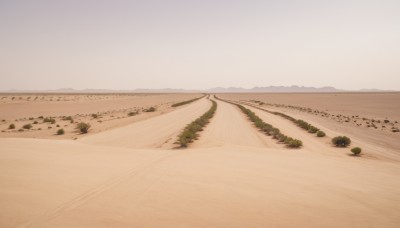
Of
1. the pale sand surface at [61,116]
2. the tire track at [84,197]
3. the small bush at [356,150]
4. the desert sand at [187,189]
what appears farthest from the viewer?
the pale sand surface at [61,116]

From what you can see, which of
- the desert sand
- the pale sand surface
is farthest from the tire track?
the pale sand surface

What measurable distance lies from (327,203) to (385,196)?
1.72 m

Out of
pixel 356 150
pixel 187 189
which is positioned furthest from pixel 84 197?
pixel 356 150

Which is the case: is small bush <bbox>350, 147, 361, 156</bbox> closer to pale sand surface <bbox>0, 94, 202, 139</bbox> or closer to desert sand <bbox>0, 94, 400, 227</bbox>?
desert sand <bbox>0, 94, 400, 227</bbox>

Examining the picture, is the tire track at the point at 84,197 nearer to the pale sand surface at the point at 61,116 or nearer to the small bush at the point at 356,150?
the small bush at the point at 356,150

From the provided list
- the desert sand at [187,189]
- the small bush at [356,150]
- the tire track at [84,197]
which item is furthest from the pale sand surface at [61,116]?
the small bush at [356,150]

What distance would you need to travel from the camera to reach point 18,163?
323 inches

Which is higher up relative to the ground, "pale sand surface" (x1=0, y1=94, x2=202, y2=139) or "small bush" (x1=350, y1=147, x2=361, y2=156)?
"small bush" (x1=350, y1=147, x2=361, y2=156)

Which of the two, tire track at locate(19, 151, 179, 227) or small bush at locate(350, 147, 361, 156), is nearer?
tire track at locate(19, 151, 179, 227)

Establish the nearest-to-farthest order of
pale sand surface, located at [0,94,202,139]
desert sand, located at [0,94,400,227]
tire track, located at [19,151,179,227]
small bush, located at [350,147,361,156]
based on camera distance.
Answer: tire track, located at [19,151,179,227] < desert sand, located at [0,94,400,227] < small bush, located at [350,147,361,156] < pale sand surface, located at [0,94,202,139]

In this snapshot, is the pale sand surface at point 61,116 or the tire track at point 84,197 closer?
the tire track at point 84,197

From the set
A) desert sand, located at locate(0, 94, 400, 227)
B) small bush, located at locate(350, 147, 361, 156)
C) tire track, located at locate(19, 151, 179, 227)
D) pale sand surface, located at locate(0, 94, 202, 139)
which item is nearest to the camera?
tire track, located at locate(19, 151, 179, 227)

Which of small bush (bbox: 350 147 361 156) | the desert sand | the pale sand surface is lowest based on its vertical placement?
the pale sand surface

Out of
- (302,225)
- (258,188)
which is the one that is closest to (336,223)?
(302,225)
